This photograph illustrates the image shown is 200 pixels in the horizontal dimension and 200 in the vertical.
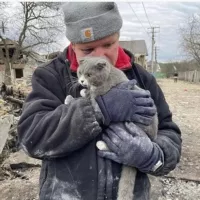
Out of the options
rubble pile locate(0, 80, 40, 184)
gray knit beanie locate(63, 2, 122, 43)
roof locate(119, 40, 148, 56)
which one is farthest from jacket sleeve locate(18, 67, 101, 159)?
roof locate(119, 40, 148, 56)

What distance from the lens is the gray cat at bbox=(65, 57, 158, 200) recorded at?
1493 mm

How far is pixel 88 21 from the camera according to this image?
5.02 ft

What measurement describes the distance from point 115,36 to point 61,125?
58cm

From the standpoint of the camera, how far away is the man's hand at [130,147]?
1447 mm

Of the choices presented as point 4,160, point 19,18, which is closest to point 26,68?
point 19,18

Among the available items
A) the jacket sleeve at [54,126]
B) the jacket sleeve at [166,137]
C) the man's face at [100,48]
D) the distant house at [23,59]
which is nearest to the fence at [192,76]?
the distant house at [23,59]

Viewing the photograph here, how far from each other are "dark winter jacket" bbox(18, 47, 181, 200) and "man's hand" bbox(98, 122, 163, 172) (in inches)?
2.6

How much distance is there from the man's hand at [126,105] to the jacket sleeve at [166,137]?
0.19 meters

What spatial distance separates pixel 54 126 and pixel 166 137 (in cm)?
65

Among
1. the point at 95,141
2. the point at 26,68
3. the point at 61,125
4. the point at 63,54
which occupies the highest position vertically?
the point at 63,54

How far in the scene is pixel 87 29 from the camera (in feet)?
4.97

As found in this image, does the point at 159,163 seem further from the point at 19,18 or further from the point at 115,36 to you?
the point at 19,18

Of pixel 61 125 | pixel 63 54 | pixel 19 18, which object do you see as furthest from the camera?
pixel 19 18

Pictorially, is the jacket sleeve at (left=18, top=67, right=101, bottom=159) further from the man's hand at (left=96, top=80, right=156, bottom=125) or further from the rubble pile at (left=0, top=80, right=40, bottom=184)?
the rubble pile at (left=0, top=80, right=40, bottom=184)
